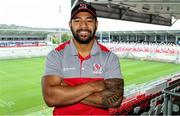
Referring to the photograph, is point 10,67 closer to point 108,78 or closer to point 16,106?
point 16,106

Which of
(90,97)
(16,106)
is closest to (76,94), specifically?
(90,97)

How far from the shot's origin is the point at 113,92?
1.45 m

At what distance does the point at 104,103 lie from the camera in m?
1.39

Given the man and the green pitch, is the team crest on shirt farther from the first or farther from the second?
the green pitch

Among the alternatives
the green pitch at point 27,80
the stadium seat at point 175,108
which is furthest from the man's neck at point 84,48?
the green pitch at point 27,80

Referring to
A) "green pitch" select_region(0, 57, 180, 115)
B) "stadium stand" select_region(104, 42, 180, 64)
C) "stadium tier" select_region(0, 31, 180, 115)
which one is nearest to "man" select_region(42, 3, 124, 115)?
"green pitch" select_region(0, 57, 180, 115)

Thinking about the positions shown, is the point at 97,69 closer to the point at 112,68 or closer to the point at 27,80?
the point at 112,68

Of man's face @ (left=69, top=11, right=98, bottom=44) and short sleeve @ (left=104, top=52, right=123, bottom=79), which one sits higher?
man's face @ (left=69, top=11, right=98, bottom=44)

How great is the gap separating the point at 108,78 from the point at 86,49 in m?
0.19

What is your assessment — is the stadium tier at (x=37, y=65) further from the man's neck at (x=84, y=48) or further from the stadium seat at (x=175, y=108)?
the man's neck at (x=84, y=48)

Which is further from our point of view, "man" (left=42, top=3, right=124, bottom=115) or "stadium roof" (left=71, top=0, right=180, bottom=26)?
"stadium roof" (left=71, top=0, right=180, bottom=26)

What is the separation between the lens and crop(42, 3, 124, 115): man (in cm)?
135

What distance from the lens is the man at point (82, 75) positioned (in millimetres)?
1352

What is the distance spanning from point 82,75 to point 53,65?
0.15m
